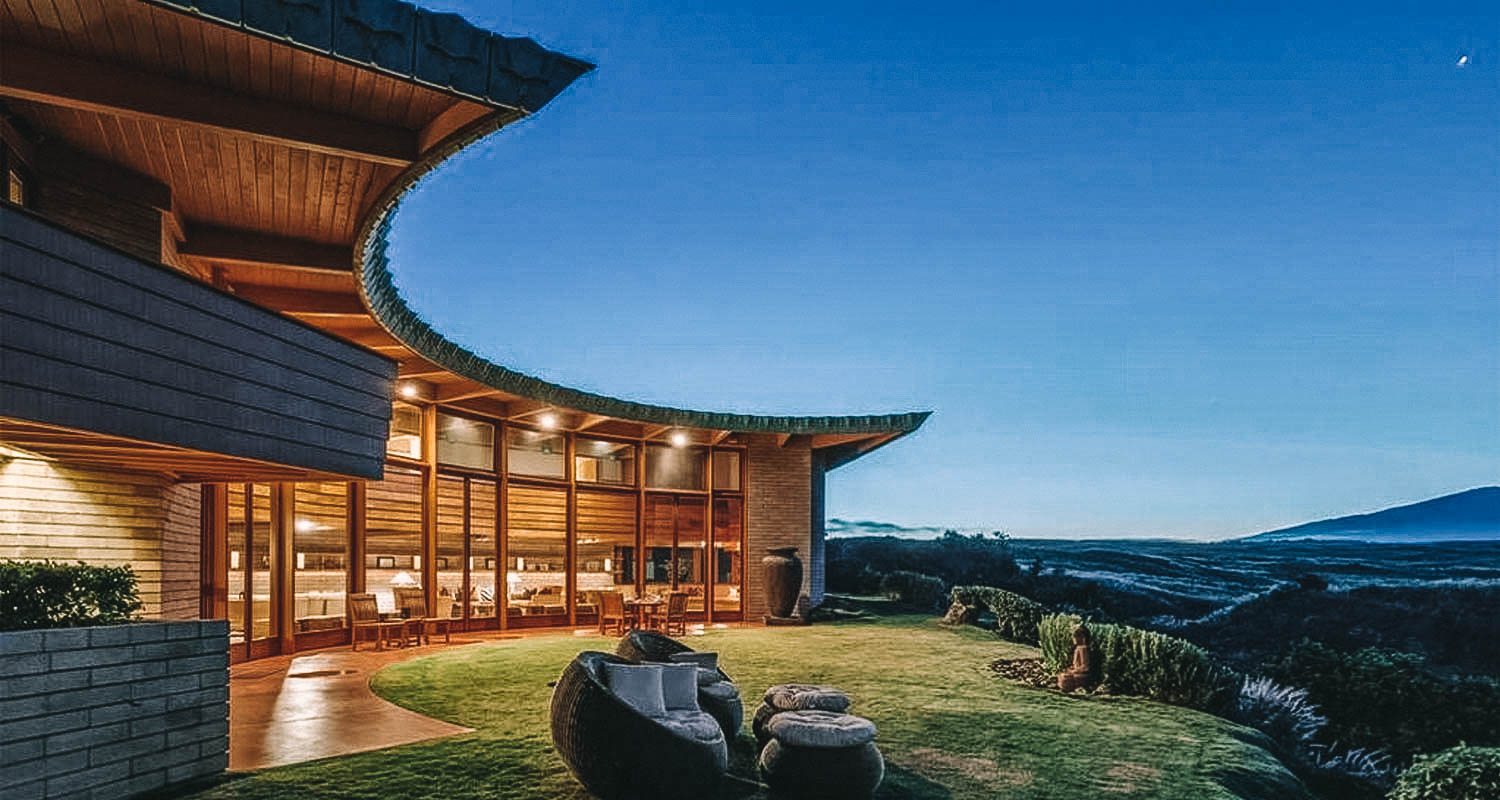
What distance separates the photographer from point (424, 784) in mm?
5207

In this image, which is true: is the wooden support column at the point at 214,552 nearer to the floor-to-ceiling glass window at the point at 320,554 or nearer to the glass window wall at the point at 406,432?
the floor-to-ceiling glass window at the point at 320,554

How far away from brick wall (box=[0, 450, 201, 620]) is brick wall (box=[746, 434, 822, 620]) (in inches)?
416

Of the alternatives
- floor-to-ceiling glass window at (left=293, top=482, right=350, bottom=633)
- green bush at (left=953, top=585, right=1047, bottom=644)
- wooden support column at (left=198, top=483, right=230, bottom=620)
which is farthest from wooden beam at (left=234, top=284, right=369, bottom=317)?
green bush at (left=953, top=585, right=1047, bottom=644)

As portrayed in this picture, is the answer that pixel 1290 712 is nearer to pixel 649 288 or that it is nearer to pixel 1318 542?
pixel 1318 542

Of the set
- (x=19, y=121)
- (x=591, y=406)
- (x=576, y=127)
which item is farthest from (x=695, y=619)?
(x=576, y=127)

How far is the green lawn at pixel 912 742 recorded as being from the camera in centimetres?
539

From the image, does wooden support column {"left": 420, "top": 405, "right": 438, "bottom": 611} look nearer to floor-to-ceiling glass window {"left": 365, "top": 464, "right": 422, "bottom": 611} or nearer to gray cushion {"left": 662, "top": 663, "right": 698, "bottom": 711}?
floor-to-ceiling glass window {"left": 365, "top": 464, "right": 422, "bottom": 611}

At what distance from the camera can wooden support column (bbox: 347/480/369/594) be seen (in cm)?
1195

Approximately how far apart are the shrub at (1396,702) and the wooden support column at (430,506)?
11084 mm

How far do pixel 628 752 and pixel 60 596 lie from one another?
304 cm

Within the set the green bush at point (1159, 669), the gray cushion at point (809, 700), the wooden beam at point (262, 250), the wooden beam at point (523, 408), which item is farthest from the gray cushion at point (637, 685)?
the wooden beam at point (523, 408)

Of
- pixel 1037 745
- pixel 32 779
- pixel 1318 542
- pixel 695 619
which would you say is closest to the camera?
pixel 32 779

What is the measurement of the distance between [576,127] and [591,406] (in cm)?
3943

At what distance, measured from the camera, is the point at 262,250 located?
8180 mm
